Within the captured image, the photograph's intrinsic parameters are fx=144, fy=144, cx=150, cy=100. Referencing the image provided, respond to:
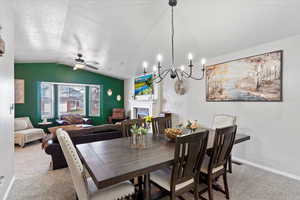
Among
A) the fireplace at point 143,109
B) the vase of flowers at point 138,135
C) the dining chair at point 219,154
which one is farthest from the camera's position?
the fireplace at point 143,109

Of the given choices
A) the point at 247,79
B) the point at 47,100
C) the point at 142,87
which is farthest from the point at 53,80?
the point at 247,79

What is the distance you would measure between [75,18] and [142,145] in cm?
273

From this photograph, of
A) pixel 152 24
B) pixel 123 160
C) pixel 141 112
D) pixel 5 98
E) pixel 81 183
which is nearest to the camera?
pixel 81 183

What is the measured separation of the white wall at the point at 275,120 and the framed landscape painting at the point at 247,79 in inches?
4.2

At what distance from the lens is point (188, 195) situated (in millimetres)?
2090

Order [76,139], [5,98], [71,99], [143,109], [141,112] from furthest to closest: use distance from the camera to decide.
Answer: [71,99] → [141,112] → [143,109] → [76,139] → [5,98]

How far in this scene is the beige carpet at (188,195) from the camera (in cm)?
208

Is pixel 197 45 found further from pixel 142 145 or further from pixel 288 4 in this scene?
pixel 142 145

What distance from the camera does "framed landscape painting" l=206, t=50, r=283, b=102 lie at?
2723mm

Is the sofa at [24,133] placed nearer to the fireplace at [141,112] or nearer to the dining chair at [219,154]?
the fireplace at [141,112]

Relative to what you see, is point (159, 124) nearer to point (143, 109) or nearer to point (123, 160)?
point (123, 160)

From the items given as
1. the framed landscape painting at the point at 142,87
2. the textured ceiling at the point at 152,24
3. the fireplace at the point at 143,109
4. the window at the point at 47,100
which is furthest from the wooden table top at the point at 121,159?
the window at the point at 47,100

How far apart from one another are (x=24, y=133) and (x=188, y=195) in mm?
4909

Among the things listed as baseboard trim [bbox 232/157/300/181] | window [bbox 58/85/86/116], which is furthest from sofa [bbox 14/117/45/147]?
baseboard trim [bbox 232/157/300/181]
